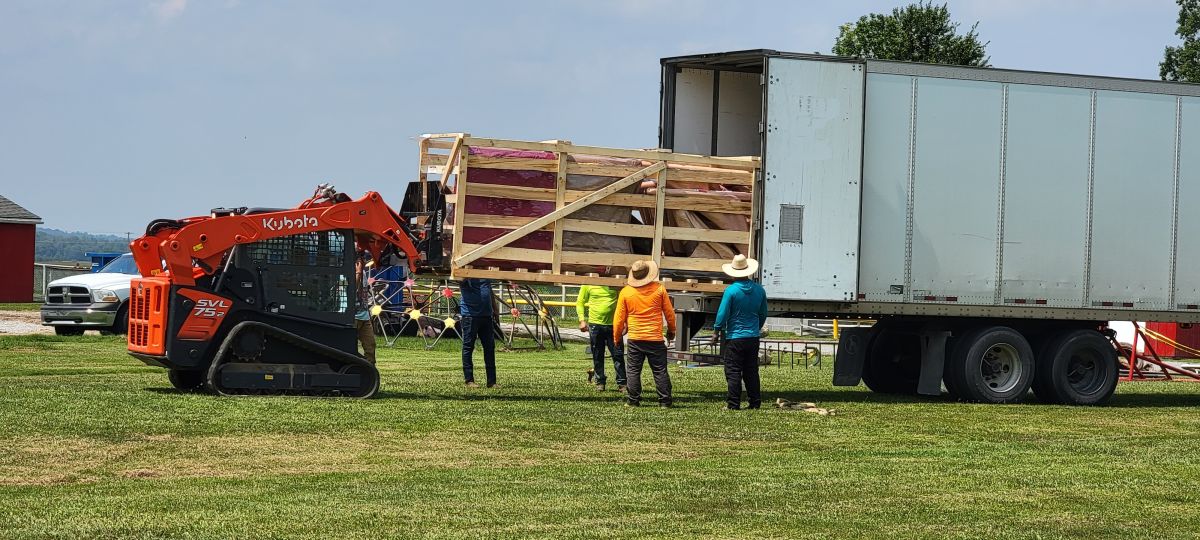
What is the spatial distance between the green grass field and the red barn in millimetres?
29565

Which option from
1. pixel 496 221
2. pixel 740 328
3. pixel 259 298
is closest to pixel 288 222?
pixel 259 298

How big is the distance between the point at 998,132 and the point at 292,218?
319 inches

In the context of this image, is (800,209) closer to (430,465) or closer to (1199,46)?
(430,465)

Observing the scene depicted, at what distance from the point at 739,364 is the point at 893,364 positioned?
4516 mm

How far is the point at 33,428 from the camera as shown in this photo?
1241 centimetres

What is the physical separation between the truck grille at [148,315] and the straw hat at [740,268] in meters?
5.82

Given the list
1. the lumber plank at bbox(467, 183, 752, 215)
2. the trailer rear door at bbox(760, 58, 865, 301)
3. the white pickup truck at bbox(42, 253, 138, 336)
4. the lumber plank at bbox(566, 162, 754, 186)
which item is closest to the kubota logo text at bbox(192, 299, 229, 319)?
the lumber plank at bbox(467, 183, 752, 215)

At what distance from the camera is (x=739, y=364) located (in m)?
16.0

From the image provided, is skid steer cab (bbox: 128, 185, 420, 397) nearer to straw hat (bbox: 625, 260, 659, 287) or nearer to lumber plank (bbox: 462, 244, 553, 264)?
lumber plank (bbox: 462, 244, 553, 264)

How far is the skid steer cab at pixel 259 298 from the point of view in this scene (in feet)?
50.6

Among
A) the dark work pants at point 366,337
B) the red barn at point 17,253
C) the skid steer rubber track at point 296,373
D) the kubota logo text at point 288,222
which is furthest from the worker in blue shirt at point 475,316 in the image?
the red barn at point 17,253

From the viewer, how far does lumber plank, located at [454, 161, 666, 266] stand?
53.5 feet

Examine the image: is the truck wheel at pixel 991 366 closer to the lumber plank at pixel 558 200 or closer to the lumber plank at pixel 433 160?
the lumber plank at pixel 558 200

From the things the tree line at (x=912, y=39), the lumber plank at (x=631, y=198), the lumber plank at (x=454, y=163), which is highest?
the tree line at (x=912, y=39)
